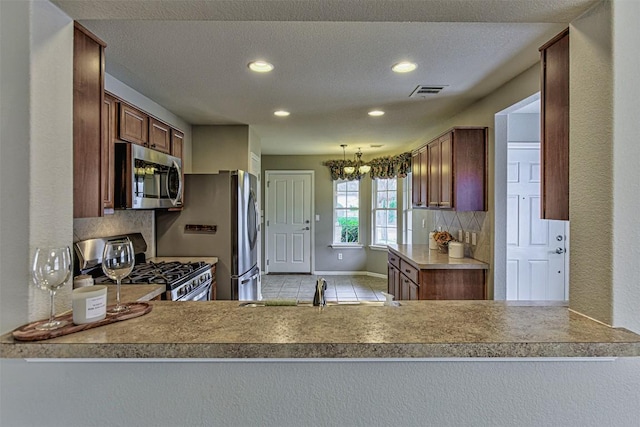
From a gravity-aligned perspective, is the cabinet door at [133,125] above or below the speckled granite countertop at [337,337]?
above

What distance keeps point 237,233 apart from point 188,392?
2.44 meters

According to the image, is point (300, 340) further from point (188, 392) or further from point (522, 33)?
point (522, 33)

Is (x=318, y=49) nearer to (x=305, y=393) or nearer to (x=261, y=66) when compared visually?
(x=261, y=66)

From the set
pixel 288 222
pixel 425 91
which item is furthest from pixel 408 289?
pixel 288 222

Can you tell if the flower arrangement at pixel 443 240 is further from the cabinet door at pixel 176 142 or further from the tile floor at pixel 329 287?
the cabinet door at pixel 176 142

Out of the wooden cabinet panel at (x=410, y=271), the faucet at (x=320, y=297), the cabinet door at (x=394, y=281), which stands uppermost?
the faucet at (x=320, y=297)

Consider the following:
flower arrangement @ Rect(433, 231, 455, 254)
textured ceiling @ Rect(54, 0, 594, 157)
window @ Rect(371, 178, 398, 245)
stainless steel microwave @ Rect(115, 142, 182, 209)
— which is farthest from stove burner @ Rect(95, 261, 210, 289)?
window @ Rect(371, 178, 398, 245)

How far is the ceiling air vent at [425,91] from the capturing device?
2996 mm

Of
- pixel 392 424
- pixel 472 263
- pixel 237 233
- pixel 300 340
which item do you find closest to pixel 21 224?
pixel 300 340

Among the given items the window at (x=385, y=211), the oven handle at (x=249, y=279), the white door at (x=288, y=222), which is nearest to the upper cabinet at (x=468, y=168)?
the oven handle at (x=249, y=279)

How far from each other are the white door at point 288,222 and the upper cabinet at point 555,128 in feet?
18.4

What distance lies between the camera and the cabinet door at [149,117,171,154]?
315 cm

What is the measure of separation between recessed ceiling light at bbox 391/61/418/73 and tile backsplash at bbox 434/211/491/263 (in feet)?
4.86

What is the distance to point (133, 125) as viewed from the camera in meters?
2.84
